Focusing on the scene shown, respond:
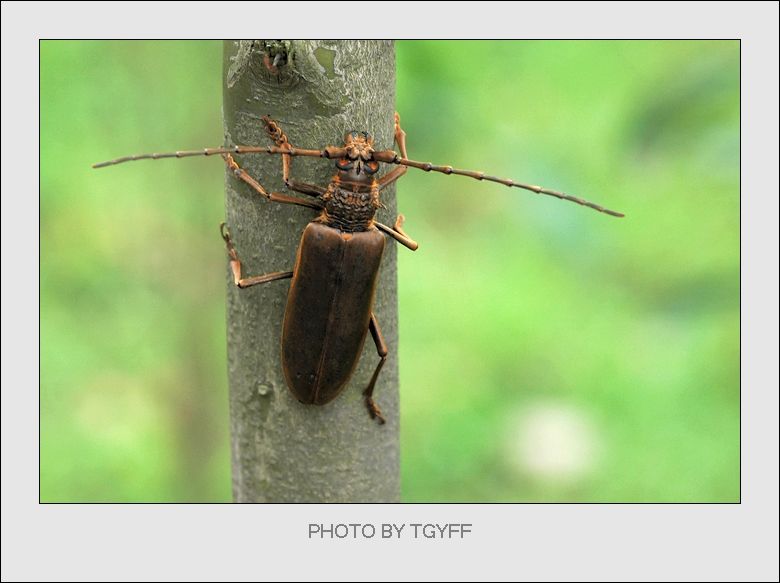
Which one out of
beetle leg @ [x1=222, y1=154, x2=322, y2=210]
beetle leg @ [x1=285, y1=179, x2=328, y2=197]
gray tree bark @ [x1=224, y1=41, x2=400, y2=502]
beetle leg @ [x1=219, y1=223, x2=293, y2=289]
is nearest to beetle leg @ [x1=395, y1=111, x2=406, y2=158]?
gray tree bark @ [x1=224, y1=41, x2=400, y2=502]

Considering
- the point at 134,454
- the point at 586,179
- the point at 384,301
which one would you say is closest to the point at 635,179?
the point at 586,179

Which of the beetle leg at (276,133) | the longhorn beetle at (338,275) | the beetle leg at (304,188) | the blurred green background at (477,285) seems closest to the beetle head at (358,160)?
the longhorn beetle at (338,275)

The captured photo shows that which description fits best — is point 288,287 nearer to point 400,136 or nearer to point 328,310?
point 328,310

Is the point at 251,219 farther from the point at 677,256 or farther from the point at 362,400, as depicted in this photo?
the point at 677,256

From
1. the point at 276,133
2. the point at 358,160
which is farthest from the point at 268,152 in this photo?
the point at 358,160

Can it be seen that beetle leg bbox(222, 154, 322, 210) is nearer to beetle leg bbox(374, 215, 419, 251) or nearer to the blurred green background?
beetle leg bbox(374, 215, 419, 251)

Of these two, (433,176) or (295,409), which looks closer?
(295,409)
